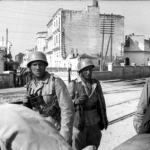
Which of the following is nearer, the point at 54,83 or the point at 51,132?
the point at 51,132

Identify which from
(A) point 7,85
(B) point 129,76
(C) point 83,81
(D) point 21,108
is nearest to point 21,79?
(A) point 7,85

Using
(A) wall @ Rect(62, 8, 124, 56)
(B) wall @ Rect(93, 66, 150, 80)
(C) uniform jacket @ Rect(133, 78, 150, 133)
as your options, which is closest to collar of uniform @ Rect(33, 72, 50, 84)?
(C) uniform jacket @ Rect(133, 78, 150, 133)

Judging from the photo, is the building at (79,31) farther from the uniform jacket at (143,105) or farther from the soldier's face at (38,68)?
the uniform jacket at (143,105)

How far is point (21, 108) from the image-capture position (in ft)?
5.52

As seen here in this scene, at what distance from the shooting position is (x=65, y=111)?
2.76 meters

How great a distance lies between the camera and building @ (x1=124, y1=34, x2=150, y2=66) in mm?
47719

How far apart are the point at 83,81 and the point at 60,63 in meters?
39.2

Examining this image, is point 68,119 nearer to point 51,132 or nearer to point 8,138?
point 51,132

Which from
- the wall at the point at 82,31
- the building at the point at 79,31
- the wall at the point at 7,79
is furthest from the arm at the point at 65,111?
the wall at the point at 82,31

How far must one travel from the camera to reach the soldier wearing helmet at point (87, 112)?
3756 mm

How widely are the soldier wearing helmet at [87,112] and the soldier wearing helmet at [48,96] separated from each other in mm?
761

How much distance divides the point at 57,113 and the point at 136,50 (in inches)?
1856

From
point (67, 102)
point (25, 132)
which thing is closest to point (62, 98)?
point (67, 102)

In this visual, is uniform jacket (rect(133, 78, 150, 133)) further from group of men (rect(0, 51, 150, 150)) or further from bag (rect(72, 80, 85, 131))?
bag (rect(72, 80, 85, 131))
